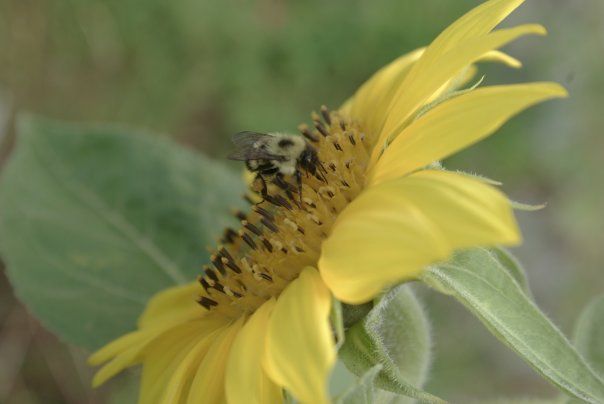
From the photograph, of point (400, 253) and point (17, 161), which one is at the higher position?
point (17, 161)

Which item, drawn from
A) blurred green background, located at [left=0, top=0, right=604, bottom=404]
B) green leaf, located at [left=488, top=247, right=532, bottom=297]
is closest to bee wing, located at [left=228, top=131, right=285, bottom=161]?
green leaf, located at [left=488, top=247, right=532, bottom=297]

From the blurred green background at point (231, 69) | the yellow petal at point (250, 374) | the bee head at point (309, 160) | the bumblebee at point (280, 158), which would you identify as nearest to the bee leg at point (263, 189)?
the bumblebee at point (280, 158)

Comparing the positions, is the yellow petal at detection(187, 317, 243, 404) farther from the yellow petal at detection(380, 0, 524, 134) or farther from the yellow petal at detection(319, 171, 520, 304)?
the yellow petal at detection(380, 0, 524, 134)

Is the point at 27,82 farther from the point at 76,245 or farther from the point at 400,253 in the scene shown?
the point at 400,253

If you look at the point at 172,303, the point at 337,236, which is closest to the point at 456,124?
the point at 337,236

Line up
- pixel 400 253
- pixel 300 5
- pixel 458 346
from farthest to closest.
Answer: pixel 300 5 → pixel 458 346 → pixel 400 253

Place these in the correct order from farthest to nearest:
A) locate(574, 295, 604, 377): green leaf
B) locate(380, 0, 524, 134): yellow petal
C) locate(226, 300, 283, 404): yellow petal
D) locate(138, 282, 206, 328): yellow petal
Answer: locate(138, 282, 206, 328): yellow petal
locate(574, 295, 604, 377): green leaf
locate(380, 0, 524, 134): yellow petal
locate(226, 300, 283, 404): yellow petal

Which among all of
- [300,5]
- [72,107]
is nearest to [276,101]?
[300,5]
